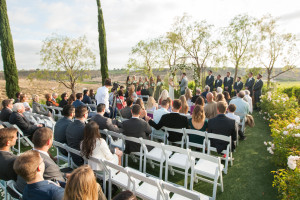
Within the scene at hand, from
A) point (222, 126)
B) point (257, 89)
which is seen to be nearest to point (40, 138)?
point (222, 126)

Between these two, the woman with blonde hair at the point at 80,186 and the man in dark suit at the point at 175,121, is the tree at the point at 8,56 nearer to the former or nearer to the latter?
the man in dark suit at the point at 175,121

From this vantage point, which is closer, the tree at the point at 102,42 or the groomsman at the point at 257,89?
the groomsman at the point at 257,89

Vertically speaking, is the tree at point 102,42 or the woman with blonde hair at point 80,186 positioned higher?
the tree at point 102,42

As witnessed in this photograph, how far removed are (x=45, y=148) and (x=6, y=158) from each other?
49 centimetres

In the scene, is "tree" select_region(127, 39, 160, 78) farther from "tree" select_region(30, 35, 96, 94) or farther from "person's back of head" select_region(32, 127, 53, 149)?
"person's back of head" select_region(32, 127, 53, 149)

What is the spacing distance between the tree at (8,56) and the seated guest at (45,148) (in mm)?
11498

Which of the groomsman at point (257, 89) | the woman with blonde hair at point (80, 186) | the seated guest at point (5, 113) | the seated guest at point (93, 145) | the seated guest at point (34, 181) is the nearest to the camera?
the woman with blonde hair at point (80, 186)

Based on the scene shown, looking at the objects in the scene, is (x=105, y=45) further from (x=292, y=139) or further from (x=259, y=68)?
(x=292, y=139)

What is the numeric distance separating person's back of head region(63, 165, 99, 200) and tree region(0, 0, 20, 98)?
12.9 metres

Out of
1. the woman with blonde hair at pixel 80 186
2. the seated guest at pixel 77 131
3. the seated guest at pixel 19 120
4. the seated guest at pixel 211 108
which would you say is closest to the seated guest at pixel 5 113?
the seated guest at pixel 19 120

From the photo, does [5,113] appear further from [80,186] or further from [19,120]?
[80,186]

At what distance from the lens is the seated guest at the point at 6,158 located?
2596mm

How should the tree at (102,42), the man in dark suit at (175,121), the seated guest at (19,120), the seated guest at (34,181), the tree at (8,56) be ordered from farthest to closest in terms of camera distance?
1. the tree at (102,42)
2. the tree at (8,56)
3. the seated guest at (19,120)
4. the man in dark suit at (175,121)
5. the seated guest at (34,181)

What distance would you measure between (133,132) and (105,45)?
523 inches
